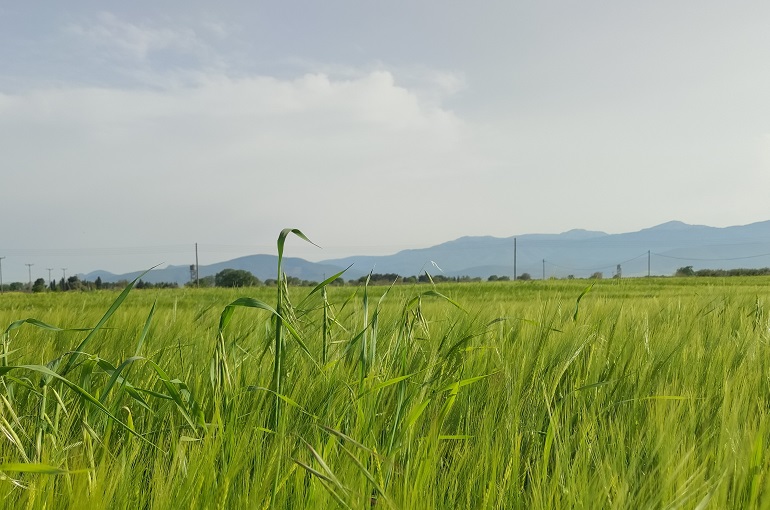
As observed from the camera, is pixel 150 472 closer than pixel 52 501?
No

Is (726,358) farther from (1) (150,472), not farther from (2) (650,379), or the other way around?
(1) (150,472)

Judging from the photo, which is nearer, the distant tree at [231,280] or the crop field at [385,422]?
the crop field at [385,422]

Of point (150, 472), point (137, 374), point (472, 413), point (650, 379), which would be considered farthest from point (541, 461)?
point (137, 374)

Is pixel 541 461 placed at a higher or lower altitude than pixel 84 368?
lower

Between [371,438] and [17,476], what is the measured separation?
1.50 ft

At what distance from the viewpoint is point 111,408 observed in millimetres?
1022

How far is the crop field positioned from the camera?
66 centimetres

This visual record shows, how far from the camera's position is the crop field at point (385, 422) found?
0.66 metres

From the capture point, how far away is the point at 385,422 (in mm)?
1084

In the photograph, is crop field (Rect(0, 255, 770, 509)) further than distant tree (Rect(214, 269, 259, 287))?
No

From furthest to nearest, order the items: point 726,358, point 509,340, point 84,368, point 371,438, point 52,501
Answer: point 509,340 → point 726,358 → point 84,368 → point 371,438 → point 52,501

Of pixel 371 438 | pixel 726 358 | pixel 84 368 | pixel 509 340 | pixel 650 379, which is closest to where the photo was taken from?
pixel 371 438

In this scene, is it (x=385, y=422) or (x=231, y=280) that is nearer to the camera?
(x=385, y=422)

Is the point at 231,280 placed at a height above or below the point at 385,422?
above
